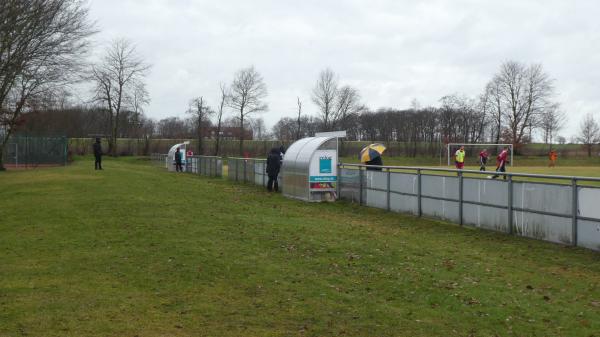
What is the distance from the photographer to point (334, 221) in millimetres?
14219

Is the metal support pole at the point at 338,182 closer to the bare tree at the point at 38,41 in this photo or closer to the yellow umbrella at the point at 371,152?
the yellow umbrella at the point at 371,152

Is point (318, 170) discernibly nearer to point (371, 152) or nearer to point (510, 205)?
point (371, 152)

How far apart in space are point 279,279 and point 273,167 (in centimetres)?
1586

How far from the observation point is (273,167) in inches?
926

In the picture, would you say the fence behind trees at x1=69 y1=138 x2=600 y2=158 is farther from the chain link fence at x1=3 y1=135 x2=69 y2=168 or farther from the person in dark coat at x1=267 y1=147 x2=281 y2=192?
the person in dark coat at x1=267 y1=147 x2=281 y2=192

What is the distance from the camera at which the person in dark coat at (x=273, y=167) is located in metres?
23.4

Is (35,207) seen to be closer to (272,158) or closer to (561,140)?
(272,158)

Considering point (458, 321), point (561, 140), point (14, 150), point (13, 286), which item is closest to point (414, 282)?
point (458, 321)

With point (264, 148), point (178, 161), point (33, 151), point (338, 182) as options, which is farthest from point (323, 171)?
point (264, 148)

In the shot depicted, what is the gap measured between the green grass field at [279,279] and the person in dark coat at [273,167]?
9.46 meters

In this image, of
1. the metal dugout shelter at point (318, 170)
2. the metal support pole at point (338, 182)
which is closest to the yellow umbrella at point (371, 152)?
the metal dugout shelter at point (318, 170)

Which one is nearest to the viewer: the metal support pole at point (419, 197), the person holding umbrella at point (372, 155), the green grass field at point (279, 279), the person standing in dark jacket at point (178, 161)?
the green grass field at point (279, 279)

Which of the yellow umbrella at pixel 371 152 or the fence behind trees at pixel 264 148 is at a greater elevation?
the fence behind trees at pixel 264 148

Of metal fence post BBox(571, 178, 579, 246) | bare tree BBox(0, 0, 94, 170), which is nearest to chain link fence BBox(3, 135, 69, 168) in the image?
bare tree BBox(0, 0, 94, 170)
